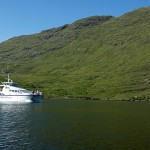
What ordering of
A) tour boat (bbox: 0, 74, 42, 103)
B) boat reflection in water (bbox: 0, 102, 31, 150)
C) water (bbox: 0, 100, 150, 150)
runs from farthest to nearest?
tour boat (bbox: 0, 74, 42, 103) → boat reflection in water (bbox: 0, 102, 31, 150) → water (bbox: 0, 100, 150, 150)

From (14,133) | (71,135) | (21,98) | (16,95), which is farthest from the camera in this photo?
(16,95)

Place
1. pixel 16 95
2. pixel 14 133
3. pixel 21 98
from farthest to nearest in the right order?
pixel 16 95 < pixel 21 98 < pixel 14 133

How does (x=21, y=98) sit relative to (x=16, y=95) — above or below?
below

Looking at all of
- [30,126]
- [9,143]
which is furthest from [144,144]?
[30,126]

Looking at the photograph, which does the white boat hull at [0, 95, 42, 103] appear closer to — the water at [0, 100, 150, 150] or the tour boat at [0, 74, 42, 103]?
the tour boat at [0, 74, 42, 103]

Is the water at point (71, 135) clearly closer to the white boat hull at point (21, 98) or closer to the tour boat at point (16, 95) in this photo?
the white boat hull at point (21, 98)

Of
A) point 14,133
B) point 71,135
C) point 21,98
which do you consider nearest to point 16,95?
point 21,98

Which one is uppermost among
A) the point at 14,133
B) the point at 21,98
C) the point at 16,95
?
the point at 16,95

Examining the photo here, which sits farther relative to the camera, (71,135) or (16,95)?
(16,95)

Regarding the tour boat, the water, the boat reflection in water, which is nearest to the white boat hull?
the tour boat

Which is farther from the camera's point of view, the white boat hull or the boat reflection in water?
the white boat hull

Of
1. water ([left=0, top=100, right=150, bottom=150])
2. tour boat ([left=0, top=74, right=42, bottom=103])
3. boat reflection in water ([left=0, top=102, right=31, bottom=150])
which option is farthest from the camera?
tour boat ([left=0, top=74, right=42, bottom=103])

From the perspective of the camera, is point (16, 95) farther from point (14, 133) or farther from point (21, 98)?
point (14, 133)

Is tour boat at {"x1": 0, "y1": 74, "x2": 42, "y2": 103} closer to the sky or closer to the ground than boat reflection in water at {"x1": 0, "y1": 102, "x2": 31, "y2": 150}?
closer to the sky
